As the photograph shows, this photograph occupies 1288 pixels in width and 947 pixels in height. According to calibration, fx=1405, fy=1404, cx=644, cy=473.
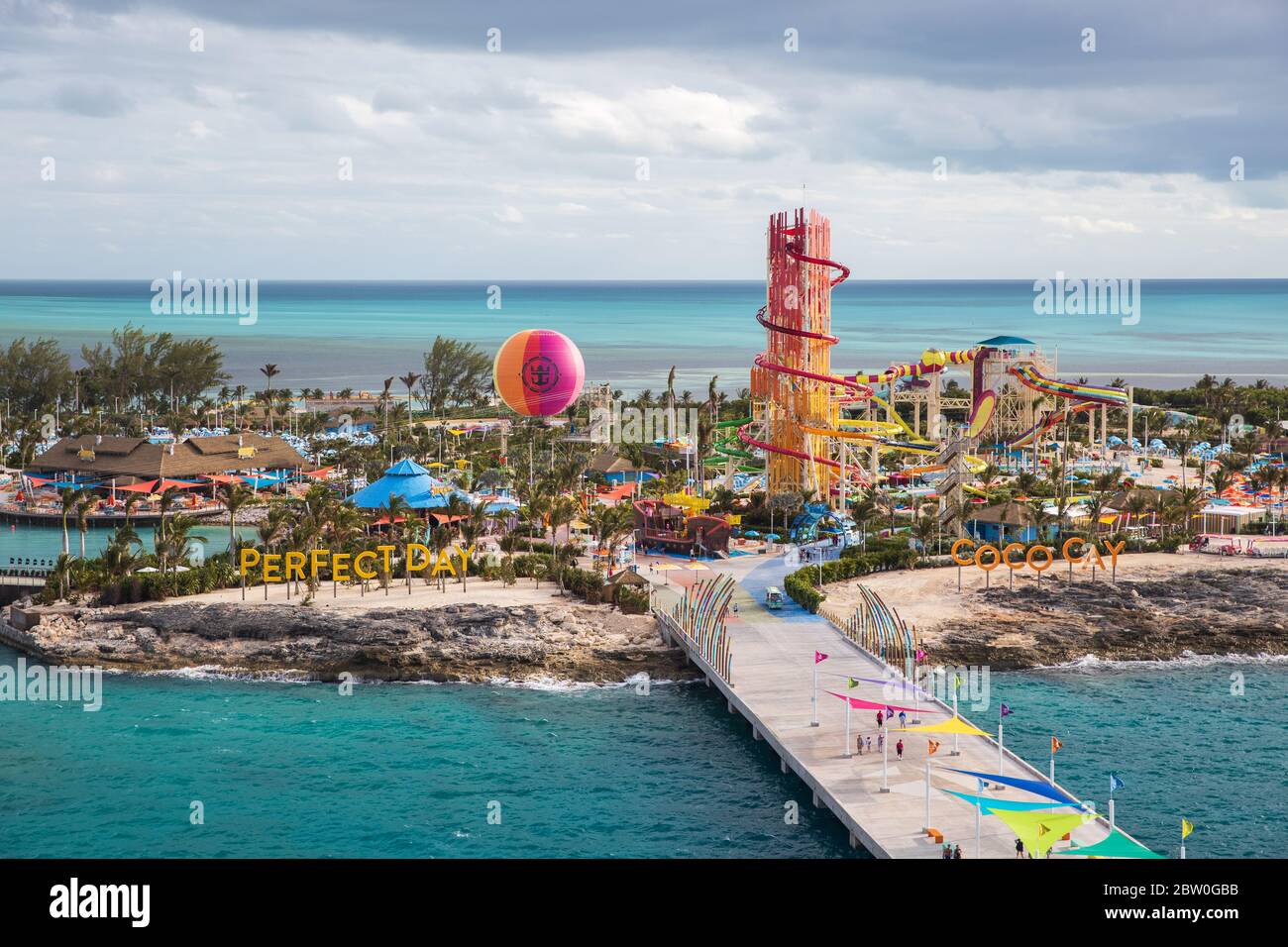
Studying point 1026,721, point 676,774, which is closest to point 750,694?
point 676,774

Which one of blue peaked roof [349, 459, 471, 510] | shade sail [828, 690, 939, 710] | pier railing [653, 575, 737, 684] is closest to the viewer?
shade sail [828, 690, 939, 710]

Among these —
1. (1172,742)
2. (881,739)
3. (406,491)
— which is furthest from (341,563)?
(1172,742)

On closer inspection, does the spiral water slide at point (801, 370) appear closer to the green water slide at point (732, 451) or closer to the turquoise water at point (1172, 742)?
the green water slide at point (732, 451)

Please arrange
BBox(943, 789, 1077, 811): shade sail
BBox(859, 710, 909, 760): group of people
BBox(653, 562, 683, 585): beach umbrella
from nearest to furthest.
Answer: BBox(943, 789, 1077, 811): shade sail
BBox(859, 710, 909, 760): group of people
BBox(653, 562, 683, 585): beach umbrella

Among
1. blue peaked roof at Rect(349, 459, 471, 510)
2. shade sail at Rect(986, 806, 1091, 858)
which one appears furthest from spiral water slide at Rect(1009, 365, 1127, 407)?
shade sail at Rect(986, 806, 1091, 858)

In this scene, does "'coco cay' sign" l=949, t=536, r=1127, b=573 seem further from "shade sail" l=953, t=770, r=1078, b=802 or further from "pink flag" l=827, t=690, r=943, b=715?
"shade sail" l=953, t=770, r=1078, b=802

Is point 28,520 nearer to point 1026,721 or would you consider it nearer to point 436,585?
→ point 436,585

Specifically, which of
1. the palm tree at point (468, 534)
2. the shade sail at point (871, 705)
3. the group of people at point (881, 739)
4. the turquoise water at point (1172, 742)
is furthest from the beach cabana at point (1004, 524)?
the group of people at point (881, 739)
